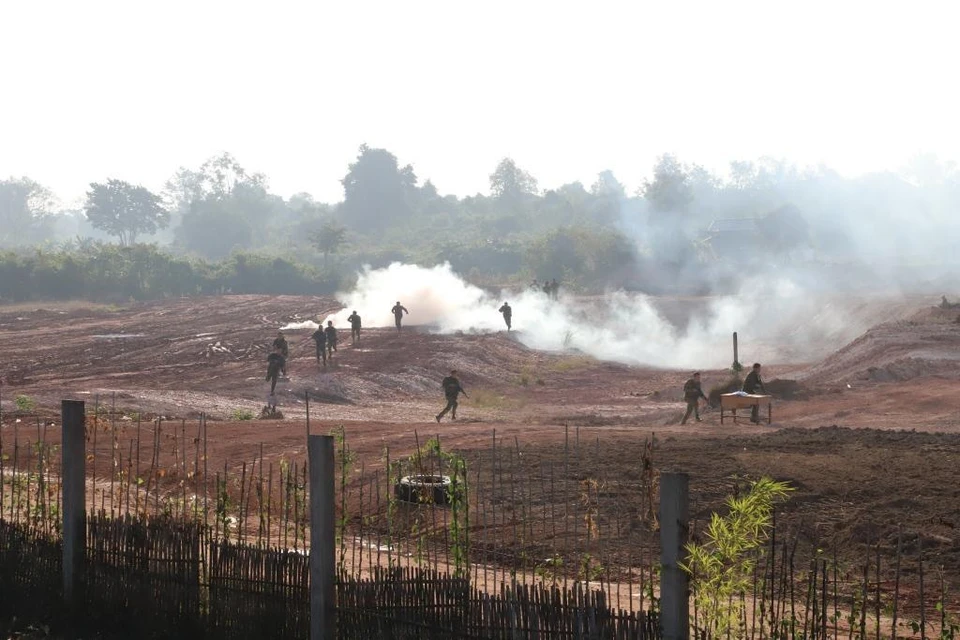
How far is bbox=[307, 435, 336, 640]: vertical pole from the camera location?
7422 millimetres

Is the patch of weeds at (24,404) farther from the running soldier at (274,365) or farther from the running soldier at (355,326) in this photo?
the running soldier at (355,326)

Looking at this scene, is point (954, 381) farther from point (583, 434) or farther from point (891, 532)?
point (891, 532)

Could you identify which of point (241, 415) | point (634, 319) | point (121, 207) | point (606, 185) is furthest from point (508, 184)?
point (241, 415)

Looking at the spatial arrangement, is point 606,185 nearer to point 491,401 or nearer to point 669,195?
point 669,195

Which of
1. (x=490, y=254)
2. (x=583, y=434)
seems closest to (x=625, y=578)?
(x=583, y=434)

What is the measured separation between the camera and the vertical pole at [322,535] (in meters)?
7.42

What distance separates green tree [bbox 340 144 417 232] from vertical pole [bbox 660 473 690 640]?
12746cm

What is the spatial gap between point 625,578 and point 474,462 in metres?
6.20

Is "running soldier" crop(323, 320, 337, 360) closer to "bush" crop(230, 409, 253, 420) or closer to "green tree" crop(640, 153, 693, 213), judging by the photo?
"bush" crop(230, 409, 253, 420)

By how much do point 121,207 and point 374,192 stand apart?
3082 centimetres

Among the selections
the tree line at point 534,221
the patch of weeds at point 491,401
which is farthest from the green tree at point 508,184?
the patch of weeds at point 491,401

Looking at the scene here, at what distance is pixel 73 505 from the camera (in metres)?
9.37

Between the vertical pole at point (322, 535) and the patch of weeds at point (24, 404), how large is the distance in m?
19.5

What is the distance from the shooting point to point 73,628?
9.15 meters
